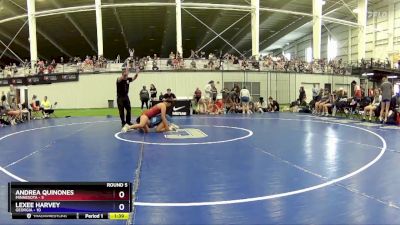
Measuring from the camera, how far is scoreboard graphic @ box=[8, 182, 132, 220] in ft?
7.47

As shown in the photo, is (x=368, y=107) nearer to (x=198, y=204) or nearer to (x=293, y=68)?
(x=198, y=204)

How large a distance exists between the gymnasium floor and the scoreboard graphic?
1.39 metres

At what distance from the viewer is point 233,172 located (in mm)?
5754

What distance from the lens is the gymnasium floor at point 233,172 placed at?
3.90 metres

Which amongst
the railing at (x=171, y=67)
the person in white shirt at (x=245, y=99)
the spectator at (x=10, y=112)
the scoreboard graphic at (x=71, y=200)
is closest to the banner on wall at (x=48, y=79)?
the railing at (x=171, y=67)

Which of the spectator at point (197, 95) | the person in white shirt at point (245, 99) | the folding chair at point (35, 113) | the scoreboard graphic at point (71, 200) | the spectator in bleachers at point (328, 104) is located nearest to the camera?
the scoreboard graphic at point (71, 200)

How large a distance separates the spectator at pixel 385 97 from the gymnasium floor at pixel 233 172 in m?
3.79

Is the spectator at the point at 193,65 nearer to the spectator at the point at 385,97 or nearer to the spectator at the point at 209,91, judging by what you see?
the spectator at the point at 209,91

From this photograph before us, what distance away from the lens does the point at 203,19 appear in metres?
41.6

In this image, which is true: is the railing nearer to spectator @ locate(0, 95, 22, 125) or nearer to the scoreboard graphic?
spectator @ locate(0, 95, 22, 125)

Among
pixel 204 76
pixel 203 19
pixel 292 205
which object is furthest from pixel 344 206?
pixel 203 19

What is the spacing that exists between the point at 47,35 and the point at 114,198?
49646 millimetres

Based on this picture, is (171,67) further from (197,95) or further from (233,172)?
(233,172)

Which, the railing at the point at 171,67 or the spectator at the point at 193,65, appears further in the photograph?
the spectator at the point at 193,65
